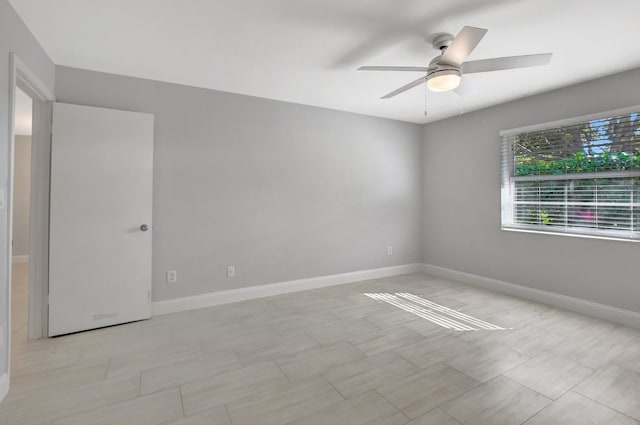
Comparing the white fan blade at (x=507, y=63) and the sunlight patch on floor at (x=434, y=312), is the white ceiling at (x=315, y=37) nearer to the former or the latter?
the white fan blade at (x=507, y=63)

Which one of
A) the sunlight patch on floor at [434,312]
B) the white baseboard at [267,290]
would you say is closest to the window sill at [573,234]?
the sunlight patch on floor at [434,312]

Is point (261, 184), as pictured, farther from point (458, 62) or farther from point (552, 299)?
point (552, 299)

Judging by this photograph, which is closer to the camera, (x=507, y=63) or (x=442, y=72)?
(x=507, y=63)

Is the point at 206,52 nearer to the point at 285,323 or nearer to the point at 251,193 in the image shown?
the point at 251,193

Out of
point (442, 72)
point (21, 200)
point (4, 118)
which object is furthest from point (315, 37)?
point (21, 200)

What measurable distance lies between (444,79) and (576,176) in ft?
7.43

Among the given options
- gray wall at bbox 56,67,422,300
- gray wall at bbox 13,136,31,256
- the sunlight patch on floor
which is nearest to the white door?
gray wall at bbox 56,67,422,300

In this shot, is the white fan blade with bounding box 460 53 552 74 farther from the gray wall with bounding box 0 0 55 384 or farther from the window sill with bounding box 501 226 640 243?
the gray wall with bounding box 0 0 55 384

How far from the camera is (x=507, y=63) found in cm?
215

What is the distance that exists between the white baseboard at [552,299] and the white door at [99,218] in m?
4.06

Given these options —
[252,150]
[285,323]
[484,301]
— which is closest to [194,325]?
[285,323]

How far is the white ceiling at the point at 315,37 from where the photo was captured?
2.07 meters

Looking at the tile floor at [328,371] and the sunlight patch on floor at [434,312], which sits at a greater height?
the sunlight patch on floor at [434,312]

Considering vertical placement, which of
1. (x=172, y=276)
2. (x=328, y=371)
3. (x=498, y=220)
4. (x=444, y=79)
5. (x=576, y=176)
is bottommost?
Answer: (x=328, y=371)
